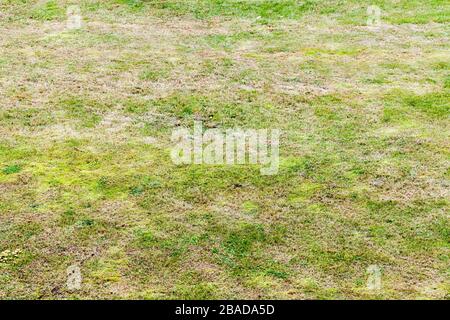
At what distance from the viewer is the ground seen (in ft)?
31.3

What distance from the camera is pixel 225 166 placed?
12.4m

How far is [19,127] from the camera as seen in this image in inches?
555

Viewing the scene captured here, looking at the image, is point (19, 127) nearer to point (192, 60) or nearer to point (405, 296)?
point (192, 60)

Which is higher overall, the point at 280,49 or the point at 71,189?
the point at 280,49

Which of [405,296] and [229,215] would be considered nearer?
[405,296]

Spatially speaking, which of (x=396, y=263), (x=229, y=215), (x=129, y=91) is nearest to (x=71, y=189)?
(x=229, y=215)

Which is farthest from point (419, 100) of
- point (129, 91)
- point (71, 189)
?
point (71, 189)

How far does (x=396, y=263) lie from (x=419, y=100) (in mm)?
6363

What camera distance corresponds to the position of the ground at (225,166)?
9.53 m

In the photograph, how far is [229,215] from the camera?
10.9 m
